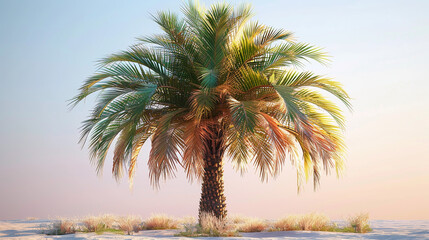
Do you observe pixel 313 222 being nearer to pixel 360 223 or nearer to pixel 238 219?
pixel 360 223

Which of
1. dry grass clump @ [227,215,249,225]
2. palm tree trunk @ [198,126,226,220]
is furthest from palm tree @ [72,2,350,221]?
dry grass clump @ [227,215,249,225]

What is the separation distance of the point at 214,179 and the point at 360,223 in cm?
471

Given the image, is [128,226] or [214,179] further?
[214,179]

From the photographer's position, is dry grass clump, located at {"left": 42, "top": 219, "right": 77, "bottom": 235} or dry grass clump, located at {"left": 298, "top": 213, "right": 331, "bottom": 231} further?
dry grass clump, located at {"left": 298, "top": 213, "right": 331, "bottom": 231}

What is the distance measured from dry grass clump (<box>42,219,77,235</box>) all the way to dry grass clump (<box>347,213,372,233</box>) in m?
8.61

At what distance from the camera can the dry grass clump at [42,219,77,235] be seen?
1174 cm

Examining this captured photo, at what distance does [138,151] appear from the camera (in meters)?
13.7

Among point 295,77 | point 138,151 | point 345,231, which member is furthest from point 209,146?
point 345,231

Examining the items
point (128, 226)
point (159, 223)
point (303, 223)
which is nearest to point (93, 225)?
point (128, 226)

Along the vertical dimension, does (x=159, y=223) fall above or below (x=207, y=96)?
below

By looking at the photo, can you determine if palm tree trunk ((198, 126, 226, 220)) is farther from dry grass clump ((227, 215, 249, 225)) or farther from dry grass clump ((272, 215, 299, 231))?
dry grass clump ((227, 215, 249, 225))

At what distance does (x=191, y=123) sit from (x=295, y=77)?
336cm

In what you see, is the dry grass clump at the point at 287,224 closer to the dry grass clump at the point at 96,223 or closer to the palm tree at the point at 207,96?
the palm tree at the point at 207,96

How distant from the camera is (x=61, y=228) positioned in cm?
1192
